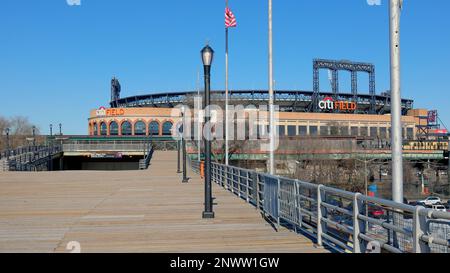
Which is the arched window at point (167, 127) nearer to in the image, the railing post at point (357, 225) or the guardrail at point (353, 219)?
the guardrail at point (353, 219)

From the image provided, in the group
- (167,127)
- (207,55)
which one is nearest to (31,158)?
(207,55)

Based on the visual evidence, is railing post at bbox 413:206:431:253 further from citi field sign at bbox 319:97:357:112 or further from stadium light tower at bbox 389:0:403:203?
citi field sign at bbox 319:97:357:112

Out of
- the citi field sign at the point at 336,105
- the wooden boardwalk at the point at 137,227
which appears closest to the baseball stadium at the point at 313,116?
the citi field sign at the point at 336,105

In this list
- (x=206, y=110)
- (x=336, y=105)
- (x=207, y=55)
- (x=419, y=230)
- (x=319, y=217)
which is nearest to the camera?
(x=419, y=230)

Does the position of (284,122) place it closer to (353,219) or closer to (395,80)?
(395,80)

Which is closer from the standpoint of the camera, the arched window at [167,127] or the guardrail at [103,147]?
the guardrail at [103,147]

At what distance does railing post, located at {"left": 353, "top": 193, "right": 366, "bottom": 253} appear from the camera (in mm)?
6660

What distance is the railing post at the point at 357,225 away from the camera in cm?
666

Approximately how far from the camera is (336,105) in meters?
108

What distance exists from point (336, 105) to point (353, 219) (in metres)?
104

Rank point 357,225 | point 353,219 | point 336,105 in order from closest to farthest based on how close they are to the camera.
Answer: point 357,225, point 353,219, point 336,105

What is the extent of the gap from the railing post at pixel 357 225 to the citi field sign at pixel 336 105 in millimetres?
102755
